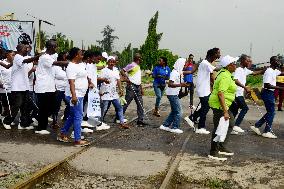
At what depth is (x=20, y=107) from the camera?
976 cm

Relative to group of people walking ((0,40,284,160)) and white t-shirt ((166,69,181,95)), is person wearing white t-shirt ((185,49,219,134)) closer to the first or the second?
group of people walking ((0,40,284,160))

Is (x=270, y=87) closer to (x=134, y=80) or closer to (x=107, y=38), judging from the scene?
(x=134, y=80)

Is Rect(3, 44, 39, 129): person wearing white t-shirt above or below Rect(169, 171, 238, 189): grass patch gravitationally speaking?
above

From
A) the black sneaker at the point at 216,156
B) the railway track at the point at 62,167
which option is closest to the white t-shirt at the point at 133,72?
the railway track at the point at 62,167

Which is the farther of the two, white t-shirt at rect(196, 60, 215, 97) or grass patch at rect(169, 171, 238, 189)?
white t-shirt at rect(196, 60, 215, 97)

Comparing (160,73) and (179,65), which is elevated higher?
(179,65)

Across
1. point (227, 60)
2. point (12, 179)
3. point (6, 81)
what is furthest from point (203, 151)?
point (6, 81)

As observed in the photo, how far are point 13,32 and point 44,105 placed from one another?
11.3 m

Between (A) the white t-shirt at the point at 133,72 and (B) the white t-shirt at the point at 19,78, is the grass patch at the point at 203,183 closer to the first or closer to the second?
(B) the white t-shirt at the point at 19,78

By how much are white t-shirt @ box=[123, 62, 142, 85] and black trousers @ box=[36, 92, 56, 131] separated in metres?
2.43

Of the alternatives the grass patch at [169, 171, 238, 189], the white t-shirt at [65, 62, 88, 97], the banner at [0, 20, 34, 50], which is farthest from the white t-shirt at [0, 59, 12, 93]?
the banner at [0, 20, 34, 50]

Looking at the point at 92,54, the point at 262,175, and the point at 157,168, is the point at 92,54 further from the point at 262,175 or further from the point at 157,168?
the point at 262,175

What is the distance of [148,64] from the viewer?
60625 mm

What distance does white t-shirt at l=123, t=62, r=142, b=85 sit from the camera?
10914 millimetres
